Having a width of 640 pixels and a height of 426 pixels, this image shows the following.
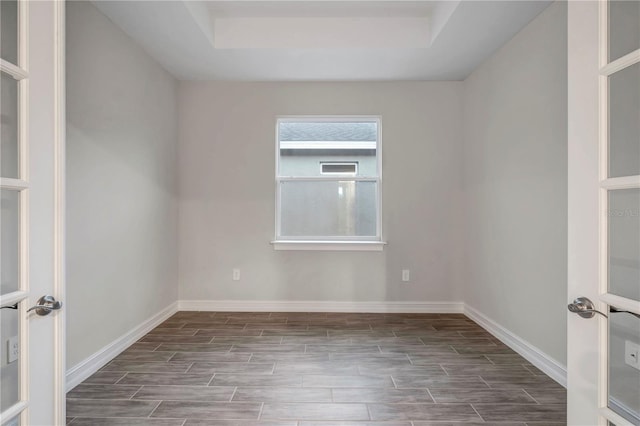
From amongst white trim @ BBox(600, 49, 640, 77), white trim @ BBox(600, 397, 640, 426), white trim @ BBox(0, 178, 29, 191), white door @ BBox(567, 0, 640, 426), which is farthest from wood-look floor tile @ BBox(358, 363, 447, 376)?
white trim @ BBox(0, 178, 29, 191)

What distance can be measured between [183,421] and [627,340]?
2.04 metres

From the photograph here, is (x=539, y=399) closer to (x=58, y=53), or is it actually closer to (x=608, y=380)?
(x=608, y=380)

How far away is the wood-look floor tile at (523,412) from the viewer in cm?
197

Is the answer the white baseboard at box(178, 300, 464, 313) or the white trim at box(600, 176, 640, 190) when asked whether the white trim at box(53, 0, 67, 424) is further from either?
the white baseboard at box(178, 300, 464, 313)

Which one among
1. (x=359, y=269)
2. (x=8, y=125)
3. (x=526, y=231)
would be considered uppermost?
(x=8, y=125)

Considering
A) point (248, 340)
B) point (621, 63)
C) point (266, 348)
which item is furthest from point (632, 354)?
point (248, 340)

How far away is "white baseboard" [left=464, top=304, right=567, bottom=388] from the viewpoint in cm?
238

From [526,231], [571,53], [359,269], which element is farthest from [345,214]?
[571,53]

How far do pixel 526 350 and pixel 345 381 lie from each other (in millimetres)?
1491

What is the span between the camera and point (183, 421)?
193 cm

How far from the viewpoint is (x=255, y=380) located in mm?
2391

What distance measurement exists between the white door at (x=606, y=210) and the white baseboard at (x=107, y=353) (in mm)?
2730

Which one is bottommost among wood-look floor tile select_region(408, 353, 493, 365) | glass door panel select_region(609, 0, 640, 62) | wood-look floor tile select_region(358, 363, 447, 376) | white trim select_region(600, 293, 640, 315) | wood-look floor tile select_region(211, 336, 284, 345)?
wood-look floor tile select_region(408, 353, 493, 365)

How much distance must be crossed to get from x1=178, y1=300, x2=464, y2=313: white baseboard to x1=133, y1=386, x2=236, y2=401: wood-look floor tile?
1.68 m
